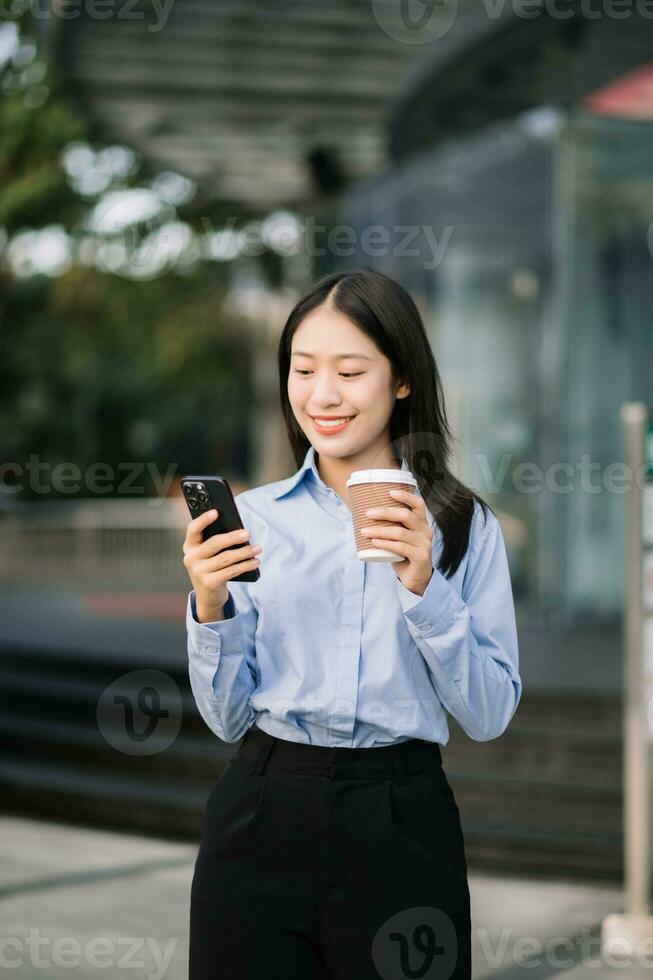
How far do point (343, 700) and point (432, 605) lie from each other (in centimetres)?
24

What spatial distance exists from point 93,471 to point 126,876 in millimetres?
20772

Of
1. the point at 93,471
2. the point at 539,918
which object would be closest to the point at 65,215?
the point at 539,918

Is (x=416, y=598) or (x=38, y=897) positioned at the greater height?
(x=416, y=598)

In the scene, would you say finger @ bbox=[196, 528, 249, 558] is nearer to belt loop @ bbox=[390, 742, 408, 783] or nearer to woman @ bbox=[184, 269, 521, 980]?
woman @ bbox=[184, 269, 521, 980]

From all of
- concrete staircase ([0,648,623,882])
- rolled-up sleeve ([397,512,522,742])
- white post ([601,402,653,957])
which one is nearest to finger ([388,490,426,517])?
rolled-up sleeve ([397,512,522,742])

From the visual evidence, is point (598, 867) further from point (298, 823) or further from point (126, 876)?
point (298, 823)

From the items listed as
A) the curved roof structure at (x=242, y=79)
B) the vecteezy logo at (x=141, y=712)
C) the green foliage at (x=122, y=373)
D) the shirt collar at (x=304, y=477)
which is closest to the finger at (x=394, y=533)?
the shirt collar at (x=304, y=477)

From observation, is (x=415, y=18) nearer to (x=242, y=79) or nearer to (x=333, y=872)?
(x=242, y=79)

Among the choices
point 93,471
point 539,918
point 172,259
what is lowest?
point 539,918

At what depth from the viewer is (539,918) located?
462cm

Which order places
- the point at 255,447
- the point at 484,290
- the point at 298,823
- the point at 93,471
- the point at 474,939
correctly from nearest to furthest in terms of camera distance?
the point at 298,823 < the point at 474,939 < the point at 484,290 < the point at 93,471 < the point at 255,447

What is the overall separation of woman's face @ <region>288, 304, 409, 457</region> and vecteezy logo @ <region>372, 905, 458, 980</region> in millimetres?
700

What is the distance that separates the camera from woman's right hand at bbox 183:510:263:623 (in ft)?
5.70

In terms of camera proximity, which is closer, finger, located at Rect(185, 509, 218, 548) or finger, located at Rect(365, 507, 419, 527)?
finger, located at Rect(365, 507, 419, 527)
